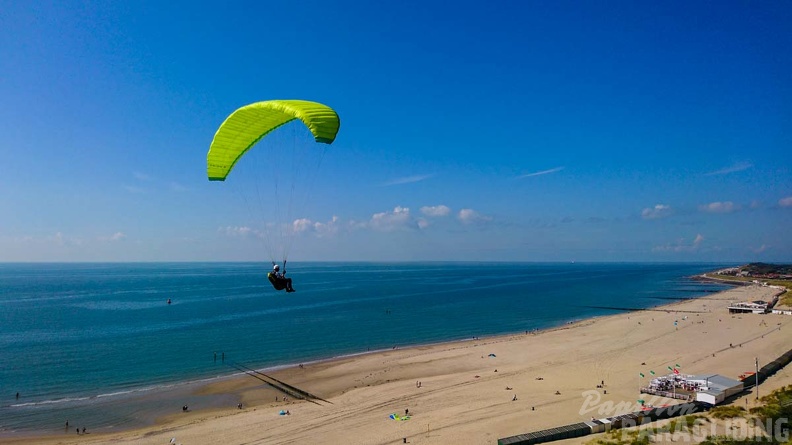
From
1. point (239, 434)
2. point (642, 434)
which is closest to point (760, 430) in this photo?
point (642, 434)

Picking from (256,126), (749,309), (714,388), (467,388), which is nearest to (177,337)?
(467,388)

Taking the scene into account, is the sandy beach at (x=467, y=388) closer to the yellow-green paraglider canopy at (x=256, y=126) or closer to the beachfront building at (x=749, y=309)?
the beachfront building at (x=749, y=309)

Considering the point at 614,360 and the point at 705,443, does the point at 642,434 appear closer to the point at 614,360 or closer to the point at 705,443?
the point at 705,443

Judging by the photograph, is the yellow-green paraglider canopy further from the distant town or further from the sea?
the distant town

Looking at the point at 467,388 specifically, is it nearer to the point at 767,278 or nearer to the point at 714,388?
the point at 714,388

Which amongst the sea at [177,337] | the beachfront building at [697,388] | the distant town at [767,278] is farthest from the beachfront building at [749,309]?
the beachfront building at [697,388]
